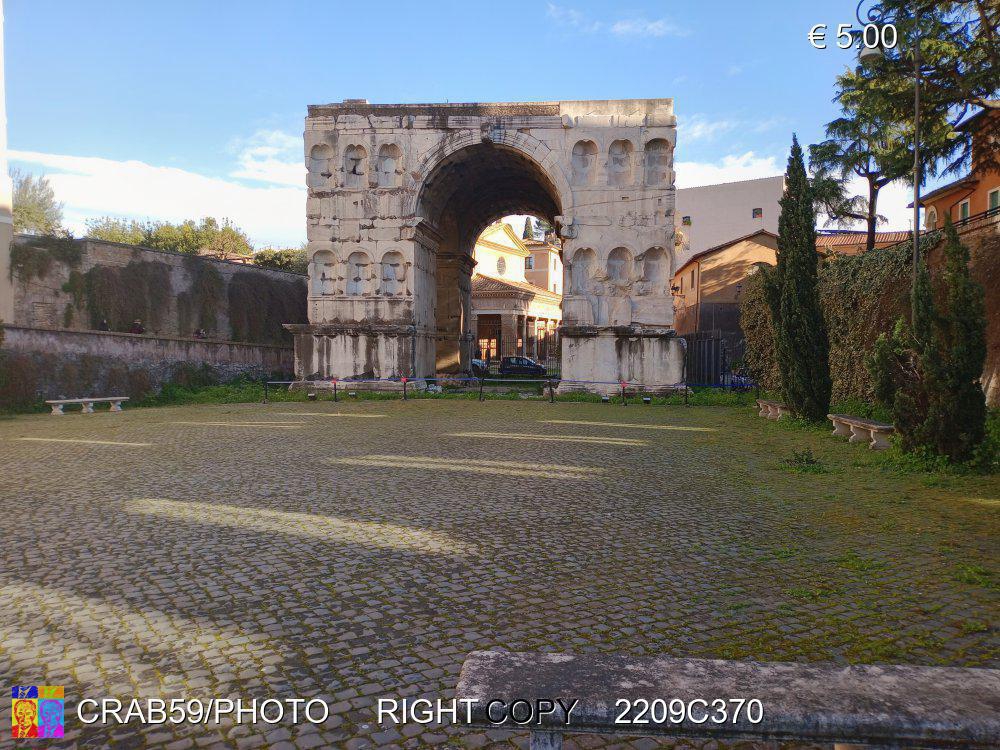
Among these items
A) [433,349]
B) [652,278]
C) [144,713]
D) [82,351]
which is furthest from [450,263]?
[144,713]

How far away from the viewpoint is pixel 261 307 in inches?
1212

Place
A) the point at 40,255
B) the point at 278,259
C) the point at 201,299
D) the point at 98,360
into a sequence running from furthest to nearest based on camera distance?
the point at 278,259, the point at 201,299, the point at 40,255, the point at 98,360


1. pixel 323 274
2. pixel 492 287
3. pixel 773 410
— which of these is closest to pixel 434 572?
pixel 773 410

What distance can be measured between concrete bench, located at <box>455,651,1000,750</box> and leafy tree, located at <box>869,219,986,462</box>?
747 cm

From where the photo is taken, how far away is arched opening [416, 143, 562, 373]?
77.2ft

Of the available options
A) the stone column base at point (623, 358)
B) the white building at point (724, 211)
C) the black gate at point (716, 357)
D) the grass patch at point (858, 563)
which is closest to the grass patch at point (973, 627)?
the grass patch at point (858, 563)

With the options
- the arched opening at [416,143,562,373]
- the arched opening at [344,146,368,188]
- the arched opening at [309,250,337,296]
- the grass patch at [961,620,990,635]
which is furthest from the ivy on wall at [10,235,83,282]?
the grass patch at [961,620,990,635]

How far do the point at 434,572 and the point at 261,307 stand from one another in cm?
2827

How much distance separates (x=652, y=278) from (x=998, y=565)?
18.1m

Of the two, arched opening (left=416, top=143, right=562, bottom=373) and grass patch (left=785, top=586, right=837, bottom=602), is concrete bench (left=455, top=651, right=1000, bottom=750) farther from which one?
arched opening (left=416, top=143, right=562, bottom=373)

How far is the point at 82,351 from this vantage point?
21.6 metres

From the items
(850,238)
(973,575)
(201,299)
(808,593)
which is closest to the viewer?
(808,593)

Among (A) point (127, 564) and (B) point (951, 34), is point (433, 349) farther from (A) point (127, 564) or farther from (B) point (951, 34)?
(A) point (127, 564)

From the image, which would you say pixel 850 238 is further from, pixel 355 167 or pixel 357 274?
pixel 357 274
